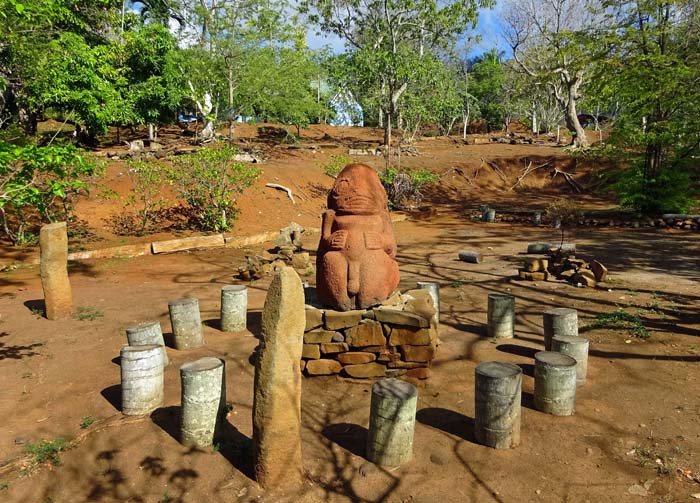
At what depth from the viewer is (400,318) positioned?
5035 millimetres

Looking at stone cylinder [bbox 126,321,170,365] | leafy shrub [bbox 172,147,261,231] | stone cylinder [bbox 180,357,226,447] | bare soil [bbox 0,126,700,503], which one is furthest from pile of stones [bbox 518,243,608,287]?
leafy shrub [bbox 172,147,261,231]

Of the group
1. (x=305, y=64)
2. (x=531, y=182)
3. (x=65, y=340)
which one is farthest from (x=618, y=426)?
(x=305, y=64)

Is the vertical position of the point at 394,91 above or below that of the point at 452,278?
above

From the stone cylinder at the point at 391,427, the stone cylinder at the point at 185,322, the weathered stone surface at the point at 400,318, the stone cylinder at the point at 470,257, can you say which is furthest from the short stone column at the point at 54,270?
the stone cylinder at the point at 470,257

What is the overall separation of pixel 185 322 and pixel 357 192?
2.78 m

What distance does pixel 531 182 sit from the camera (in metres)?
26.1

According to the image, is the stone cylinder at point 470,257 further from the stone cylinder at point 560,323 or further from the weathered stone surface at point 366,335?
the weathered stone surface at point 366,335

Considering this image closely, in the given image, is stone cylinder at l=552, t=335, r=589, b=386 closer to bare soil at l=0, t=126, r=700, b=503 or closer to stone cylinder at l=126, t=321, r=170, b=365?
bare soil at l=0, t=126, r=700, b=503

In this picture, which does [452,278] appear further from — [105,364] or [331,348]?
[105,364]

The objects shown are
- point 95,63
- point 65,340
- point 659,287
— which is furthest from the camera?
point 95,63

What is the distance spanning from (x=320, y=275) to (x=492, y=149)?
26.8m

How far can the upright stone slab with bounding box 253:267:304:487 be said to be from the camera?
3.31 metres

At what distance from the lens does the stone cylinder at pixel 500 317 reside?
244 inches

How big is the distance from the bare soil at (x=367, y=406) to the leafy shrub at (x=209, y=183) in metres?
3.83
